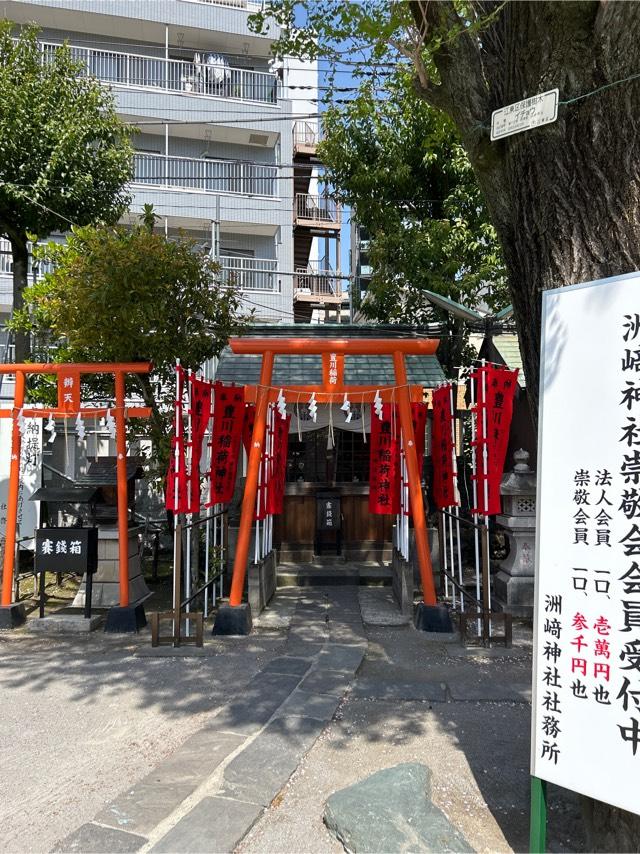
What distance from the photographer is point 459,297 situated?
1227 centimetres

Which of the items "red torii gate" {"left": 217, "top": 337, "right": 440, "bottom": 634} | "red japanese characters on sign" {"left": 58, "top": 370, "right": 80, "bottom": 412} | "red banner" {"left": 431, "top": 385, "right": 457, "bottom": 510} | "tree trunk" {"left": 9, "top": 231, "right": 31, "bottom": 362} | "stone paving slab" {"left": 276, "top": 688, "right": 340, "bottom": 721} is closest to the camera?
"stone paving slab" {"left": 276, "top": 688, "right": 340, "bottom": 721}

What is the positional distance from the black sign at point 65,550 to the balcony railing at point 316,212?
20.7 m

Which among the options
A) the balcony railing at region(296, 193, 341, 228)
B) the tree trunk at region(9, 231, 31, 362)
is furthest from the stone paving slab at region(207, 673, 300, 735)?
the balcony railing at region(296, 193, 341, 228)

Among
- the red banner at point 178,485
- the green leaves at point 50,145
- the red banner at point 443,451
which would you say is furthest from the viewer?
the green leaves at point 50,145

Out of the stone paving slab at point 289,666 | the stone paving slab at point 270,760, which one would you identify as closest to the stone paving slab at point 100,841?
the stone paving slab at point 270,760

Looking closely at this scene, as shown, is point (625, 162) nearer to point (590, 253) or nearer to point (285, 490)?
point (590, 253)

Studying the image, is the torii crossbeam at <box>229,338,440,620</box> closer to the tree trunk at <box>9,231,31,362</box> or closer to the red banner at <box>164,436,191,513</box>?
the red banner at <box>164,436,191,513</box>

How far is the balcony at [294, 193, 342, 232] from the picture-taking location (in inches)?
1017

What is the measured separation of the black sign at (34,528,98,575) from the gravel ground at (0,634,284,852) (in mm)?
930

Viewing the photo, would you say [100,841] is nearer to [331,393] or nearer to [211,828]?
[211,828]

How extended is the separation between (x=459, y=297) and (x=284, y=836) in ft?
34.5

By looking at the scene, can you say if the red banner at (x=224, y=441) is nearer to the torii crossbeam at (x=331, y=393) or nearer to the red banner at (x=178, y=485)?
the torii crossbeam at (x=331, y=393)

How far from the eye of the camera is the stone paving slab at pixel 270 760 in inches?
161

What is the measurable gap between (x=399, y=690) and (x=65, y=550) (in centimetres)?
480
